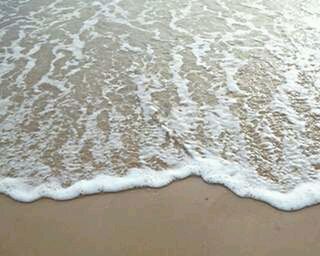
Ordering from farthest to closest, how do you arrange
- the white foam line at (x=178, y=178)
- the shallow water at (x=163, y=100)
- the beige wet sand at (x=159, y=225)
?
the shallow water at (x=163, y=100) < the white foam line at (x=178, y=178) < the beige wet sand at (x=159, y=225)

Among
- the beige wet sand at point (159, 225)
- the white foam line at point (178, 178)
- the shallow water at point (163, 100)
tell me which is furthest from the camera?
the shallow water at point (163, 100)

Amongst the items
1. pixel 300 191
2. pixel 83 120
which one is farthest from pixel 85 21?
pixel 300 191

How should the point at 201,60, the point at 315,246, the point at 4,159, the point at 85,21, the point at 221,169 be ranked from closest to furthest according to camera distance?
the point at 315,246
the point at 221,169
the point at 4,159
the point at 201,60
the point at 85,21

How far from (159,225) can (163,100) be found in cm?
122

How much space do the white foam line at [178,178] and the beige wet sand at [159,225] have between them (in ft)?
0.16

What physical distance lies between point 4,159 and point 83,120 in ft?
1.92

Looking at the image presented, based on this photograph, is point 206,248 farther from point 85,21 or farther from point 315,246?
point 85,21

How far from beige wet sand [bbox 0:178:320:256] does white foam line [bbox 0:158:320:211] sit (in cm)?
5

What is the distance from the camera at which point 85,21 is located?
15.3 ft

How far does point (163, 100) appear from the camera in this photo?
3066 millimetres

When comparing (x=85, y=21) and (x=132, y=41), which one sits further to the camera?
(x=85, y=21)

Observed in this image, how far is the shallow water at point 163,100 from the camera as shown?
2406mm

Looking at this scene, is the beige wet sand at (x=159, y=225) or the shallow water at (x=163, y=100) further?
the shallow water at (x=163, y=100)

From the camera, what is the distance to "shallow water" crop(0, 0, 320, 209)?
2.41 meters
